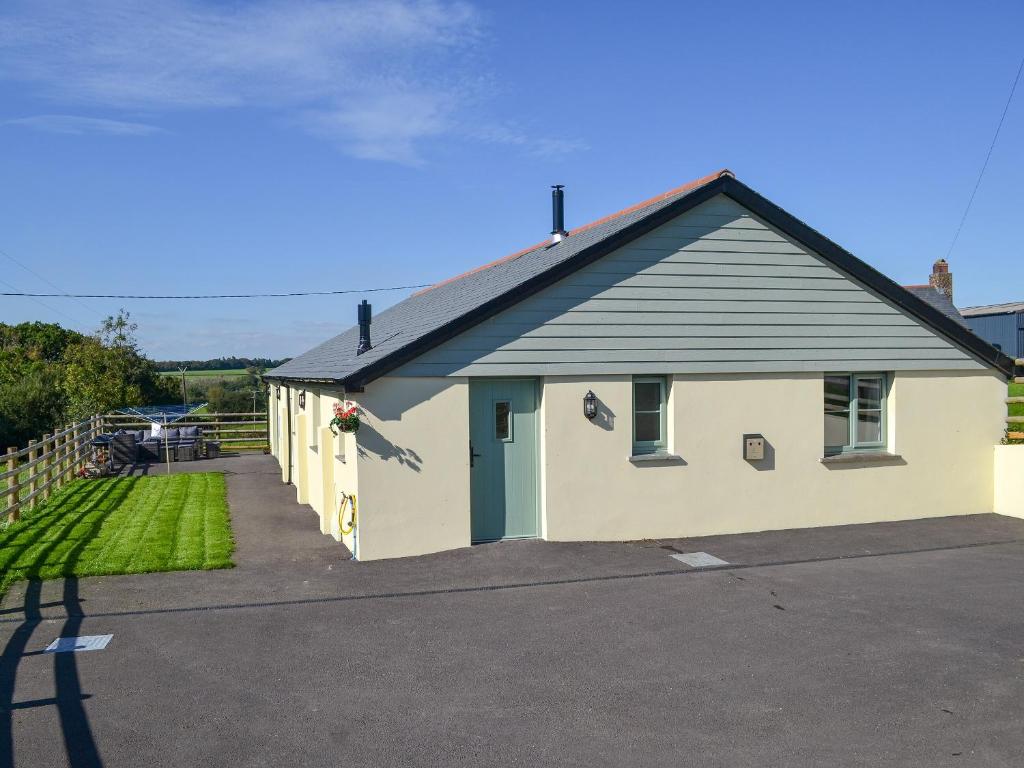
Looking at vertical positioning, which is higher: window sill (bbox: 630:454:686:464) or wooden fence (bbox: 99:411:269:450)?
window sill (bbox: 630:454:686:464)

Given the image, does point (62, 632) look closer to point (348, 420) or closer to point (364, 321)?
point (348, 420)

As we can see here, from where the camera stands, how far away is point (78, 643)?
7621 mm

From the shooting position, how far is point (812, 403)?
12.9m

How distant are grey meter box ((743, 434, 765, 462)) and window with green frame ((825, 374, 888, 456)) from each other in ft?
4.47

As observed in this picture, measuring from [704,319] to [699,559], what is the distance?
11.8 ft

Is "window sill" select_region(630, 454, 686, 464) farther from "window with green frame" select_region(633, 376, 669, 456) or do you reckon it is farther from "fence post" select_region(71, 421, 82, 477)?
"fence post" select_region(71, 421, 82, 477)

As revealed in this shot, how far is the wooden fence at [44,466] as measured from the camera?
14.2 m

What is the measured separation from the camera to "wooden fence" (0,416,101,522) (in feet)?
46.7

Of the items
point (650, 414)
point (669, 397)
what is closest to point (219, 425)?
point (650, 414)

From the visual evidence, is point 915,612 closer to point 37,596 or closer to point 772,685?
point 772,685

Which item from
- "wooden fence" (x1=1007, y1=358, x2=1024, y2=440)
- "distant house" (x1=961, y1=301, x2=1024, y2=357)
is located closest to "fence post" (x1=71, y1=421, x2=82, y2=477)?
"wooden fence" (x1=1007, y1=358, x2=1024, y2=440)

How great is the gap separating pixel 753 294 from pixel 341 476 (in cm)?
664

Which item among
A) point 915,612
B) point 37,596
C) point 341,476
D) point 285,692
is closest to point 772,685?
point 915,612

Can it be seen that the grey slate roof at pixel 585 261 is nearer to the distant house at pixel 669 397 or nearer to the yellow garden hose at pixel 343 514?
the distant house at pixel 669 397
